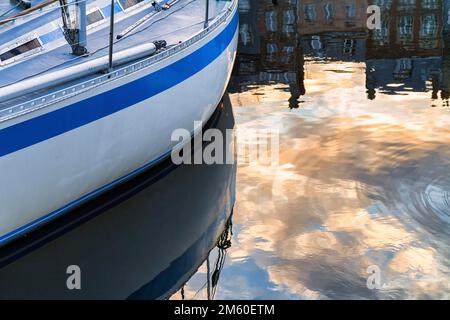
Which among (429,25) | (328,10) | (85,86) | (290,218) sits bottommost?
(290,218)

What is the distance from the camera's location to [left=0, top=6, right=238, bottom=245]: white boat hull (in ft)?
39.7

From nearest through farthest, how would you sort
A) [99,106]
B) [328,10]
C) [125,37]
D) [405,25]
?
[99,106] < [125,37] < [405,25] < [328,10]

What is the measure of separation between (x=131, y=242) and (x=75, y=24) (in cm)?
516

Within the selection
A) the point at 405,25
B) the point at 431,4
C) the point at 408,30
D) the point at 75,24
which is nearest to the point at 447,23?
the point at 405,25

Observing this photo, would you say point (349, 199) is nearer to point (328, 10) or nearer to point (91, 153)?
point (91, 153)

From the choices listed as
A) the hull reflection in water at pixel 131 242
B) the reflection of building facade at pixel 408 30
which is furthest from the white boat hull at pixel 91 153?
the reflection of building facade at pixel 408 30

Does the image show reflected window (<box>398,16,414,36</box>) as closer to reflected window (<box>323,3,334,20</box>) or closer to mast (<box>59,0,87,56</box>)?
reflected window (<box>323,3,334,20</box>)

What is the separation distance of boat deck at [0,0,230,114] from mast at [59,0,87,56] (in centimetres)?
25

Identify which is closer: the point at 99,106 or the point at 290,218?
the point at 99,106

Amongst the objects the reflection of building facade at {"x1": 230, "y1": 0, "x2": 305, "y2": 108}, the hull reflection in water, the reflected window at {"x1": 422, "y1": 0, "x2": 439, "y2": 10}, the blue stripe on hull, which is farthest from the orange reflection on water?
the reflected window at {"x1": 422, "y1": 0, "x2": 439, "y2": 10}

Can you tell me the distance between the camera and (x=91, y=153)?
43.6 ft

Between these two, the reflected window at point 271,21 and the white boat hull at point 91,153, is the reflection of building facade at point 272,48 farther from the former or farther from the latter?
the white boat hull at point 91,153
